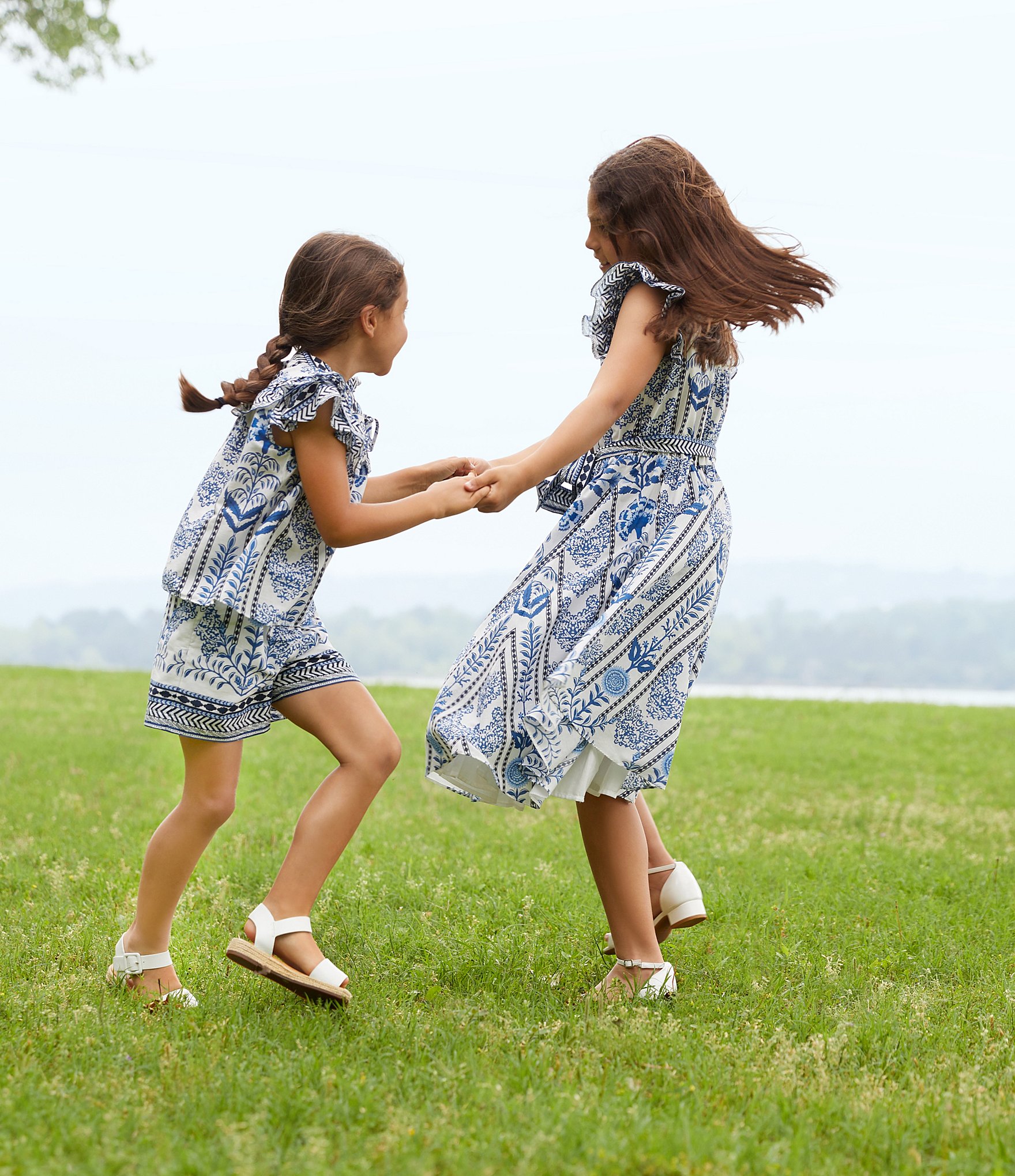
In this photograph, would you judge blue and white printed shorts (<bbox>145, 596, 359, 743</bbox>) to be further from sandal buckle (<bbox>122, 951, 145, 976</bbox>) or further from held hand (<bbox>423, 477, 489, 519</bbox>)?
sandal buckle (<bbox>122, 951, 145, 976</bbox>)

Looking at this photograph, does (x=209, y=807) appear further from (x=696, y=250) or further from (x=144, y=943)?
(x=696, y=250)

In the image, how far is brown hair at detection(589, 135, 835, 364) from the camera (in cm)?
324

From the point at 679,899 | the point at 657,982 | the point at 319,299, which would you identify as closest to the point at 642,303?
the point at 319,299

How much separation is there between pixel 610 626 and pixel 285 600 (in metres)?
0.88

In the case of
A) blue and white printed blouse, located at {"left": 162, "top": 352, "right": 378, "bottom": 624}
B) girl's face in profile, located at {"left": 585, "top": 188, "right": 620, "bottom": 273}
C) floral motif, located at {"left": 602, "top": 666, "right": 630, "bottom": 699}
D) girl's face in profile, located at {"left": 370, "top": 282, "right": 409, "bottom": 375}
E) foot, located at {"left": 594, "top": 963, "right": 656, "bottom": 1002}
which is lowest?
foot, located at {"left": 594, "top": 963, "right": 656, "bottom": 1002}

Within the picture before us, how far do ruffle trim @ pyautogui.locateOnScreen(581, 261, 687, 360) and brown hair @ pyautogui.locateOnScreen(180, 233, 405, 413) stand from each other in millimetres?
584

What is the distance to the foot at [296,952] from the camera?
2.93 metres

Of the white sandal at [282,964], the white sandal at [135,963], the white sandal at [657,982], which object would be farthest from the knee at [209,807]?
the white sandal at [657,982]

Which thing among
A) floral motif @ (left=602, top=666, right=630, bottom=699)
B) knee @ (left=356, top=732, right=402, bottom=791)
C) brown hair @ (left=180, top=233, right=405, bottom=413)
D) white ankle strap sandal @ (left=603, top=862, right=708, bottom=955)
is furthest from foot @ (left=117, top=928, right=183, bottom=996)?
brown hair @ (left=180, top=233, right=405, bottom=413)

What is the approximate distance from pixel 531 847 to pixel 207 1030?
2.80m

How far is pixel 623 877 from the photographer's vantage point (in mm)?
3270

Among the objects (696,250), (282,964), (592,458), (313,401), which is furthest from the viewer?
(592,458)

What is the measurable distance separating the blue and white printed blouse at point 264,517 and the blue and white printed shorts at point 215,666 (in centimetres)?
7

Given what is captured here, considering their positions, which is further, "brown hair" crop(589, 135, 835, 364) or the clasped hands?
"brown hair" crop(589, 135, 835, 364)
